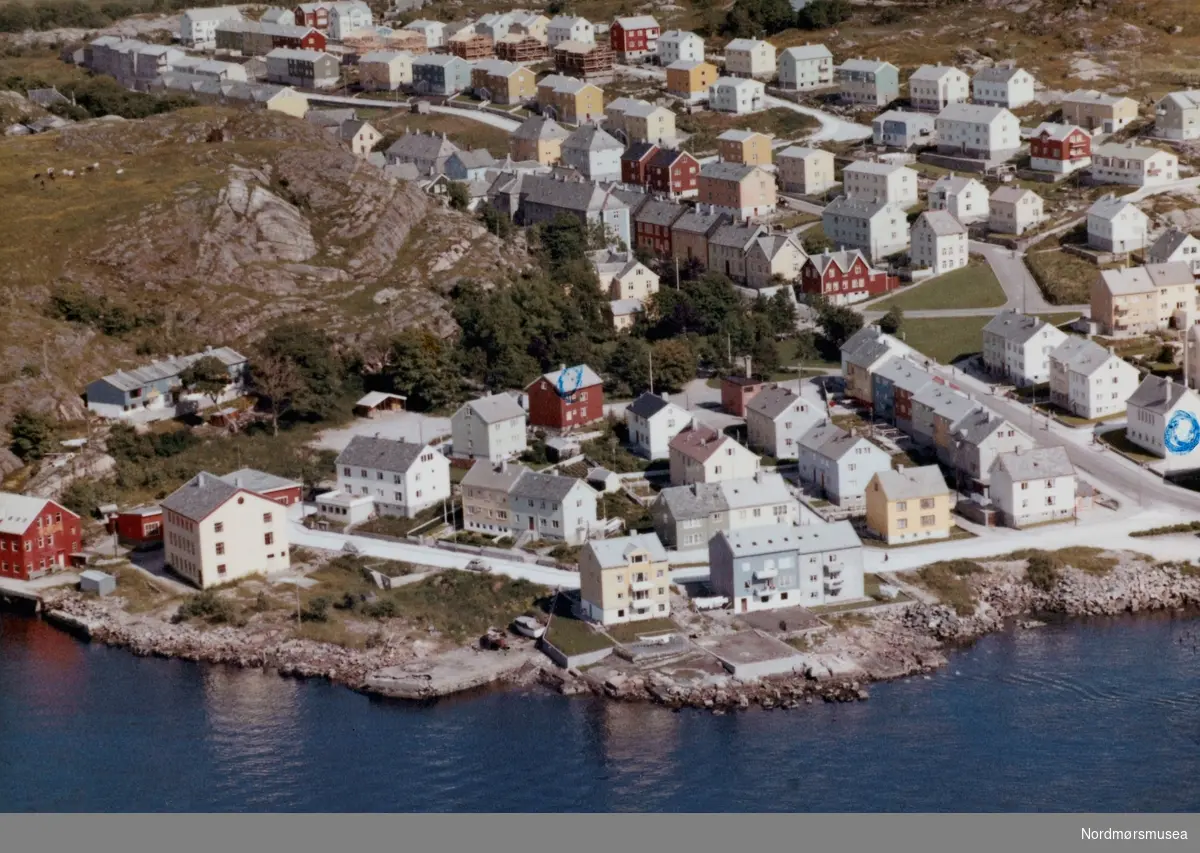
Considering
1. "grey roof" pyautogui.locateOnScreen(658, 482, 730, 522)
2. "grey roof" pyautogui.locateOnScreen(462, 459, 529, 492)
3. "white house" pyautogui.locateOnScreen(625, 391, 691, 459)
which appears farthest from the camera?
Answer: "white house" pyautogui.locateOnScreen(625, 391, 691, 459)

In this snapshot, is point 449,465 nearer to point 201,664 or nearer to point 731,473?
point 731,473

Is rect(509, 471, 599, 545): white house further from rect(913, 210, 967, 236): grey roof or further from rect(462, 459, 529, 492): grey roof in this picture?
rect(913, 210, 967, 236): grey roof

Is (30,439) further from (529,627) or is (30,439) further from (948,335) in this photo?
(948,335)

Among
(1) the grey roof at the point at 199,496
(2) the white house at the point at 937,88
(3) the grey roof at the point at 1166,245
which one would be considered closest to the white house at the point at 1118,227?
(3) the grey roof at the point at 1166,245

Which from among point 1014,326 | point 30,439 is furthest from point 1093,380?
point 30,439

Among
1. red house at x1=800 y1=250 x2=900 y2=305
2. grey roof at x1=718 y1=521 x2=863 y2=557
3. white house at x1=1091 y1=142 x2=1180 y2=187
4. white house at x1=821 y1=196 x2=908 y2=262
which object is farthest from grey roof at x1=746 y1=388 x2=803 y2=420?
white house at x1=1091 y1=142 x2=1180 y2=187
